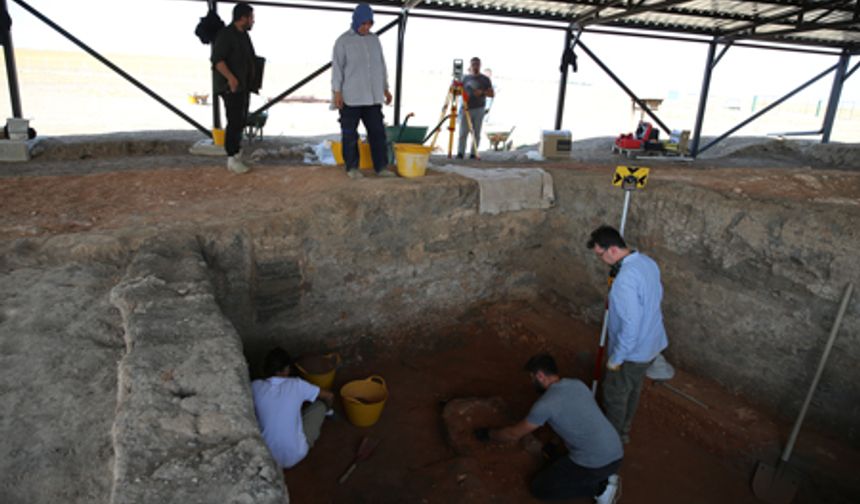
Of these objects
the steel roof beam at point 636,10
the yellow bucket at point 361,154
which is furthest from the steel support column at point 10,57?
the steel roof beam at point 636,10

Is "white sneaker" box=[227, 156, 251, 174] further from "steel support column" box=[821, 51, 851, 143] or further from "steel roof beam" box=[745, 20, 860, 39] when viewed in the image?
"steel support column" box=[821, 51, 851, 143]

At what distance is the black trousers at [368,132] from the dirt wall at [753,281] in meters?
2.25

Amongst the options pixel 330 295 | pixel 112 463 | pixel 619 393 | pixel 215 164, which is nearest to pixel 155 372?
pixel 112 463

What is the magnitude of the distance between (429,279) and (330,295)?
112 cm

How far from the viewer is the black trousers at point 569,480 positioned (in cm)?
356

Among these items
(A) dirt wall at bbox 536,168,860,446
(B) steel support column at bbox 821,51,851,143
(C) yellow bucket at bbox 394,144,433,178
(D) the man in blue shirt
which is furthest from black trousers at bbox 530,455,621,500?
(B) steel support column at bbox 821,51,851,143

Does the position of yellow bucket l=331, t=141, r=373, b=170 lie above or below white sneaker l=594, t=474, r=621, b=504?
above

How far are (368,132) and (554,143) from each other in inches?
153

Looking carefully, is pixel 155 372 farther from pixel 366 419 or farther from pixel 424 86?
pixel 424 86

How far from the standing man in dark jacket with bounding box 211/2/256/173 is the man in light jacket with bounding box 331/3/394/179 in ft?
2.78

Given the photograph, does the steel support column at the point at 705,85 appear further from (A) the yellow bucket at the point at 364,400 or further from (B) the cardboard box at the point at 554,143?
(A) the yellow bucket at the point at 364,400

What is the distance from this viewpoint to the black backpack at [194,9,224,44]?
5.66m

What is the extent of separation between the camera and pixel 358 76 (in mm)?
4957

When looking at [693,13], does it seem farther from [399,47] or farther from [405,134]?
[405,134]
